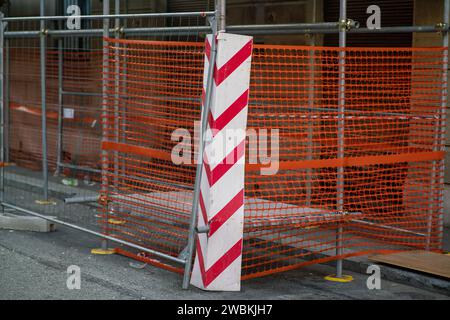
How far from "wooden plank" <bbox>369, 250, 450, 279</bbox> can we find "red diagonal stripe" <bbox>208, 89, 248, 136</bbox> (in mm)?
2032

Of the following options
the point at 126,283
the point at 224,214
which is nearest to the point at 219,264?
the point at 224,214

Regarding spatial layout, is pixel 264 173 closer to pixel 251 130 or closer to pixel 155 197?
pixel 251 130

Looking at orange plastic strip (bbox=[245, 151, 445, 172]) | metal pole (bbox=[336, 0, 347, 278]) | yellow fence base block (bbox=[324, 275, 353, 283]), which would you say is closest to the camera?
orange plastic strip (bbox=[245, 151, 445, 172])

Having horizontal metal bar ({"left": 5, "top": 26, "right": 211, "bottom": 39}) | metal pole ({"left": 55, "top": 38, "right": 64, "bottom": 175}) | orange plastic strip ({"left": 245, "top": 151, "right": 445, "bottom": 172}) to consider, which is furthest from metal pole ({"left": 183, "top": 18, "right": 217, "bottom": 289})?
metal pole ({"left": 55, "top": 38, "right": 64, "bottom": 175})

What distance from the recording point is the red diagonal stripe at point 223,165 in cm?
680

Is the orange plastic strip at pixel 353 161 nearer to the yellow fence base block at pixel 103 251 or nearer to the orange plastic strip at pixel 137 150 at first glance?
the orange plastic strip at pixel 137 150

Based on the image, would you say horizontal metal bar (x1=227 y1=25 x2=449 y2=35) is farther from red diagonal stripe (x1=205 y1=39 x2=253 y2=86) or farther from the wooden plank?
the wooden plank

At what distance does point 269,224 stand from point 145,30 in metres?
2.98

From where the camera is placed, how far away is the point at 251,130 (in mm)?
8008

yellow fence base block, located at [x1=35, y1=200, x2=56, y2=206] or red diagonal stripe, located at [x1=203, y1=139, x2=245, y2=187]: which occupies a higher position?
red diagonal stripe, located at [x1=203, y1=139, x2=245, y2=187]

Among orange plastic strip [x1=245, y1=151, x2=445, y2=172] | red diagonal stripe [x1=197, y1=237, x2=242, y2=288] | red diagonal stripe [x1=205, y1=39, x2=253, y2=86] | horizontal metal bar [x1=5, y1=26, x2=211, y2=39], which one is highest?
horizontal metal bar [x1=5, y1=26, x2=211, y2=39]

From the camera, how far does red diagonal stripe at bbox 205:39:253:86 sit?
22.1 ft

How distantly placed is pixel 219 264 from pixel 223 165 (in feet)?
2.62
